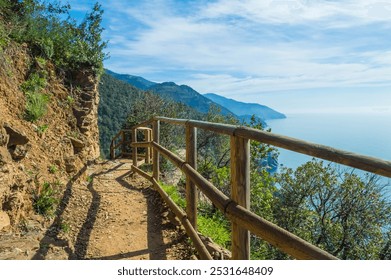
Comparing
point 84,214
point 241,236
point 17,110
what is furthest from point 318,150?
point 17,110

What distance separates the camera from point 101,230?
432cm

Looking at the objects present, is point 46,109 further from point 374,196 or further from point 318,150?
point 374,196

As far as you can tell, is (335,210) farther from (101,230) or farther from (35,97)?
(35,97)

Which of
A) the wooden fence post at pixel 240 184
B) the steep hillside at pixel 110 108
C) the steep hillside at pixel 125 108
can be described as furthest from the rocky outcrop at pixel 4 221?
the steep hillside at pixel 110 108

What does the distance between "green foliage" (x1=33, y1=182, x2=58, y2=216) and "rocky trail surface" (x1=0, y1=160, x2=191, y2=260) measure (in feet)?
0.43

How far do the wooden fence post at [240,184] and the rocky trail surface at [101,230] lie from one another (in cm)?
131

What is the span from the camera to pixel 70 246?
3.61 meters

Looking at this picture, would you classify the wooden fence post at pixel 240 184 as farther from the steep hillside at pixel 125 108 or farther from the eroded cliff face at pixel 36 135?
the steep hillside at pixel 125 108

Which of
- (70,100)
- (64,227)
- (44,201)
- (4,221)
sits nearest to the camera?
(4,221)

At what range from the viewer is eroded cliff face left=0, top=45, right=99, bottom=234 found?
148 inches

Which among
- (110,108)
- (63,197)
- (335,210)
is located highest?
(110,108)

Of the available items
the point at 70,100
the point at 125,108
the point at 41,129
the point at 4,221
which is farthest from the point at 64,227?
the point at 125,108

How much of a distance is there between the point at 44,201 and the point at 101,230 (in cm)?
87

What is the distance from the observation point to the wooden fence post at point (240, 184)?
2.34 m
